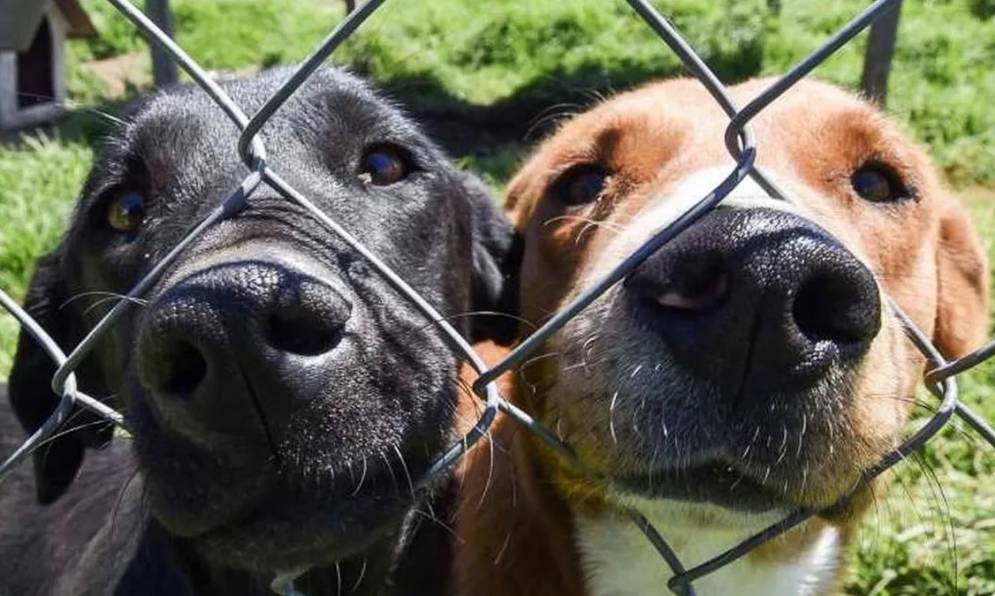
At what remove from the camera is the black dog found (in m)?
1.87

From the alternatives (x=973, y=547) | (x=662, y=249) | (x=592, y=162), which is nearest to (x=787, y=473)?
(x=662, y=249)

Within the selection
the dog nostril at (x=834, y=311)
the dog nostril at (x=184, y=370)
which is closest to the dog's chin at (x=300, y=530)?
the dog nostril at (x=184, y=370)

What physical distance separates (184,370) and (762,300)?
0.84 meters

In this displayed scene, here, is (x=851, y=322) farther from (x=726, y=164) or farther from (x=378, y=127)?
(x=378, y=127)

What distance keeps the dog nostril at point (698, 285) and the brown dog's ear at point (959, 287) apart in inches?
65.8

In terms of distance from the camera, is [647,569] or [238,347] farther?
[647,569]

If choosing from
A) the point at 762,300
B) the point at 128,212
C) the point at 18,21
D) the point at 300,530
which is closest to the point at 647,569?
the point at 300,530

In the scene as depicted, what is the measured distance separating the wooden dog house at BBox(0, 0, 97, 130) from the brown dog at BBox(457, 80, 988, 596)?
651cm

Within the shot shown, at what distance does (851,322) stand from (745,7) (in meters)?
8.63

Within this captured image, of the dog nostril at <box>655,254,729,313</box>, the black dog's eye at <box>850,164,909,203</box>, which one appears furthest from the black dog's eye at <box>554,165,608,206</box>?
the dog nostril at <box>655,254,729,313</box>

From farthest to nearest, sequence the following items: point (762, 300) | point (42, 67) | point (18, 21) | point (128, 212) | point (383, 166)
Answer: point (42, 67), point (18, 21), point (383, 166), point (128, 212), point (762, 300)

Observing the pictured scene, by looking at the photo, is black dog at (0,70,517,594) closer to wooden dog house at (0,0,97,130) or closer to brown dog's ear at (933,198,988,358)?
brown dog's ear at (933,198,988,358)

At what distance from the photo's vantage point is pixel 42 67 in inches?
380

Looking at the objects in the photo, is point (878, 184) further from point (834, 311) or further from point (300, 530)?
point (300, 530)
